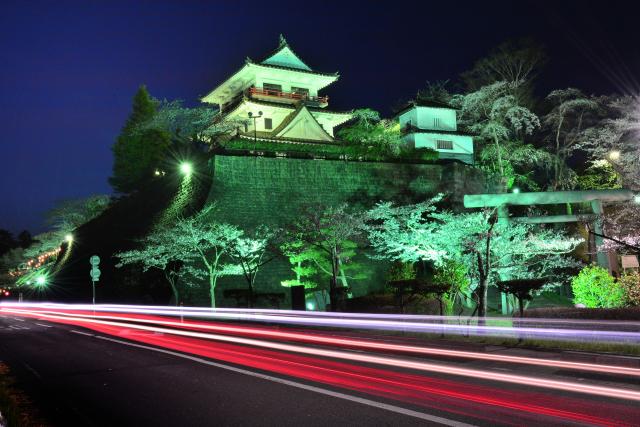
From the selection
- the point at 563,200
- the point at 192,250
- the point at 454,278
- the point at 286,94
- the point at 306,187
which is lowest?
the point at 454,278

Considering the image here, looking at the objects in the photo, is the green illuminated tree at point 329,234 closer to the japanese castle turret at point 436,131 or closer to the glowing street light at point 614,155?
the glowing street light at point 614,155

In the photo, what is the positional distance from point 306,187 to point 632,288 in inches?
831

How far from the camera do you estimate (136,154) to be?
174 feet

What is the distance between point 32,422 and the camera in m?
5.93

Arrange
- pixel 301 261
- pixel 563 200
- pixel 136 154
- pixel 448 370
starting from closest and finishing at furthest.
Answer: pixel 448 370, pixel 563 200, pixel 301 261, pixel 136 154

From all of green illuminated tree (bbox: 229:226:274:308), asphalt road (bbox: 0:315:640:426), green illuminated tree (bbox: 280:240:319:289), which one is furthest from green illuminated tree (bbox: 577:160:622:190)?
asphalt road (bbox: 0:315:640:426)

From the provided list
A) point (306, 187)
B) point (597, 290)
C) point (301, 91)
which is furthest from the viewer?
point (301, 91)

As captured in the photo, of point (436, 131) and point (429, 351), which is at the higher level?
point (436, 131)

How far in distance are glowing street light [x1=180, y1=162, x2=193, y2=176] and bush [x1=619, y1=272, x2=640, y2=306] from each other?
27508 mm

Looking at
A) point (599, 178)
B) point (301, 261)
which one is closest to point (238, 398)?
point (301, 261)

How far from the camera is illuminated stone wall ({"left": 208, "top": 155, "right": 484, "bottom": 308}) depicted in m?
31.0

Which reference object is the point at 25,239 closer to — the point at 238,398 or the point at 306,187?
the point at 306,187

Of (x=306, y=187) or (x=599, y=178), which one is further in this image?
(x=599, y=178)

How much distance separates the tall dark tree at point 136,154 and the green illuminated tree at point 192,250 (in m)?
23.9
